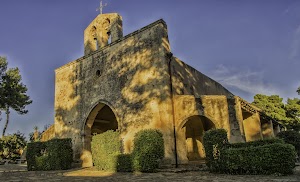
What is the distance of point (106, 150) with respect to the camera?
1151 cm

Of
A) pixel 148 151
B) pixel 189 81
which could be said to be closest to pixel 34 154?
pixel 148 151

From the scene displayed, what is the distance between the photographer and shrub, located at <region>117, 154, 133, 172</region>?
34.4 ft

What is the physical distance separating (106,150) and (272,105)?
78.6ft

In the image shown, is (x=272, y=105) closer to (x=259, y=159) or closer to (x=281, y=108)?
(x=281, y=108)

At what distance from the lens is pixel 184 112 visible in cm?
1283

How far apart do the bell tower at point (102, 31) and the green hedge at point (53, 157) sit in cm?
643

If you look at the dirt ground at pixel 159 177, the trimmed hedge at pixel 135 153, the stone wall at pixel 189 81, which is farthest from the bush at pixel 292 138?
the trimmed hedge at pixel 135 153

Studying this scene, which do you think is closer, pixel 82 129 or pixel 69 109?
pixel 82 129

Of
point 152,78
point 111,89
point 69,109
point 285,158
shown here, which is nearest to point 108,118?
point 69,109

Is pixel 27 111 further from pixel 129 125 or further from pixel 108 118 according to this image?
pixel 129 125

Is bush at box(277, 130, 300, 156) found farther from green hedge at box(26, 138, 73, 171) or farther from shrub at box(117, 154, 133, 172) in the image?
green hedge at box(26, 138, 73, 171)

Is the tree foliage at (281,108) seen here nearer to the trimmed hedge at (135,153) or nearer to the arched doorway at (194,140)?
the arched doorway at (194,140)

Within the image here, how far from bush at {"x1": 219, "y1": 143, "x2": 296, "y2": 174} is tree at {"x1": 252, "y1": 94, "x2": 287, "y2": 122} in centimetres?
2236

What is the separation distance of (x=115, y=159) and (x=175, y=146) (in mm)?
3026
